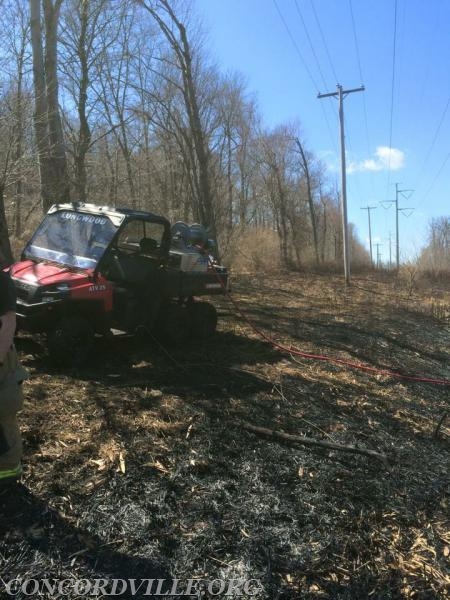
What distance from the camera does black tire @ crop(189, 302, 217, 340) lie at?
27.2ft

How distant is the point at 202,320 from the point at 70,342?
284 centimetres

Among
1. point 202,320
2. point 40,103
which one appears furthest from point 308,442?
point 40,103

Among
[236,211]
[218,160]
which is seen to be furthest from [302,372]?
[236,211]

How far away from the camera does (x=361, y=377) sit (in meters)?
6.93

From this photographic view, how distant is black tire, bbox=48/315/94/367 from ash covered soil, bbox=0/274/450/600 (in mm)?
223

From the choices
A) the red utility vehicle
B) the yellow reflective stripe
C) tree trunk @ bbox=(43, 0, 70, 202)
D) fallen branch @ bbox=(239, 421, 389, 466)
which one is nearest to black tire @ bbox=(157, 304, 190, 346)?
the red utility vehicle

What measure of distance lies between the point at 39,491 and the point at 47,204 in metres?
10.8

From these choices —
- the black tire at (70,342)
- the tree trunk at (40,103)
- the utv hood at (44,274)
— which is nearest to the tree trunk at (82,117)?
the tree trunk at (40,103)

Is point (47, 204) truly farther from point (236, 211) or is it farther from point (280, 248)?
point (236, 211)

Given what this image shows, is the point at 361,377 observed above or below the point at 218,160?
below

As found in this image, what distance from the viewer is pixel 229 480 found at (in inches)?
145

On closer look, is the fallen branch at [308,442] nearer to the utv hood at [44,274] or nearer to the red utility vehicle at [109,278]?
the red utility vehicle at [109,278]

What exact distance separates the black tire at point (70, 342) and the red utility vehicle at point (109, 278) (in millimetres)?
12

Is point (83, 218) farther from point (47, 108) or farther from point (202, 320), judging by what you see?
point (47, 108)
